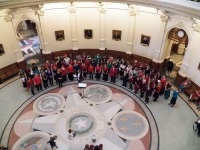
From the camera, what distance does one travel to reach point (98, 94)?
12.7 metres

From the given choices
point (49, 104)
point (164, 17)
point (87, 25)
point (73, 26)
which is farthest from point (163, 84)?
point (73, 26)

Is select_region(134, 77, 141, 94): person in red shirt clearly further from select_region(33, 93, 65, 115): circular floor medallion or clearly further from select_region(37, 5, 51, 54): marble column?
select_region(37, 5, 51, 54): marble column

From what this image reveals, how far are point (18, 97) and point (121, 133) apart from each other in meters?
7.04

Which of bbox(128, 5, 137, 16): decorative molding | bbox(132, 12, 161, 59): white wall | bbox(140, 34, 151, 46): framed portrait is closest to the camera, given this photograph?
bbox(132, 12, 161, 59): white wall

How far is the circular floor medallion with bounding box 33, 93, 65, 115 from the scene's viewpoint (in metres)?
11.4

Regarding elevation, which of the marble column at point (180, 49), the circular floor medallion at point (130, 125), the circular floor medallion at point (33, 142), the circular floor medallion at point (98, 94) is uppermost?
the marble column at point (180, 49)

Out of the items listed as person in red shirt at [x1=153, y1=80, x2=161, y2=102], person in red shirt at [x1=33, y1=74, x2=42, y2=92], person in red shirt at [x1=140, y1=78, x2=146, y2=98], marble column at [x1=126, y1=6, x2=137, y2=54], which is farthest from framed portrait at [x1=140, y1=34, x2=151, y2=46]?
person in red shirt at [x1=33, y1=74, x2=42, y2=92]

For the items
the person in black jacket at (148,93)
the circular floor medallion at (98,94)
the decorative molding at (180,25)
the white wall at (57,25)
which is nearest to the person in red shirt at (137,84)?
the person in black jacket at (148,93)

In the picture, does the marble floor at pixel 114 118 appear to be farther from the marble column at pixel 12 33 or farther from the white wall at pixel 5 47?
the marble column at pixel 12 33

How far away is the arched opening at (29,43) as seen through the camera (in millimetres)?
16547

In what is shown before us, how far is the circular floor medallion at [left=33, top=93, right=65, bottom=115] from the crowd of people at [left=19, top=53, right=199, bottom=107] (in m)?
0.89

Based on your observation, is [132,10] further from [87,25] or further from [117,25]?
[87,25]

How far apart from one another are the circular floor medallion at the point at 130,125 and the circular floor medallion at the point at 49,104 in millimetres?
3584

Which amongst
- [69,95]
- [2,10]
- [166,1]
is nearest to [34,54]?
[2,10]
